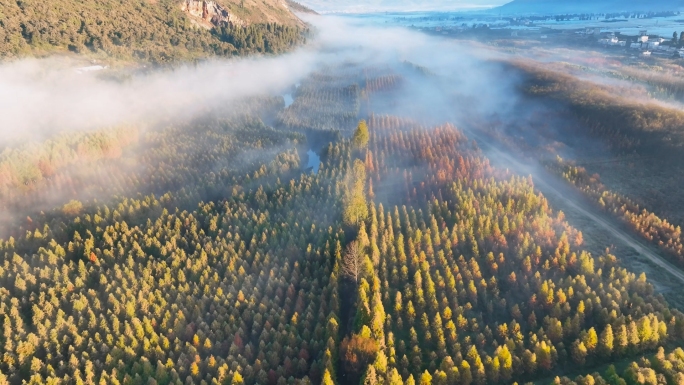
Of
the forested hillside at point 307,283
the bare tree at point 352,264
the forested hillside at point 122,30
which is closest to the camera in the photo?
the forested hillside at point 307,283

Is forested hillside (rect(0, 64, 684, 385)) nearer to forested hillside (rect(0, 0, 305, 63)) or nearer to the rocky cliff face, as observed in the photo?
forested hillside (rect(0, 0, 305, 63))

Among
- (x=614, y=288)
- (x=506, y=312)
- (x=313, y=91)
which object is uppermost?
(x=313, y=91)

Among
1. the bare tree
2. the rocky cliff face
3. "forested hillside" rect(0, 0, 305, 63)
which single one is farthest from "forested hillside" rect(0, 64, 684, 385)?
the rocky cliff face

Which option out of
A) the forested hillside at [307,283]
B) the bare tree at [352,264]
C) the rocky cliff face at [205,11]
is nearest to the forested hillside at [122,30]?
the rocky cliff face at [205,11]

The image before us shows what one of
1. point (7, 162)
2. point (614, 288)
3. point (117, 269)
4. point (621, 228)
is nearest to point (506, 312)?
point (614, 288)

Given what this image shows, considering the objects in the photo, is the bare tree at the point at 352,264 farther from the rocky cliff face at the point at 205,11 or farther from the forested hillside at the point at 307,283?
the rocky cliff face at the point at 205,11

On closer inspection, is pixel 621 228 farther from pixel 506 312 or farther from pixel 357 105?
pixel 357 105

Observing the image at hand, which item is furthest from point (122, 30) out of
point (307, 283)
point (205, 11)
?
point (307, 283)
